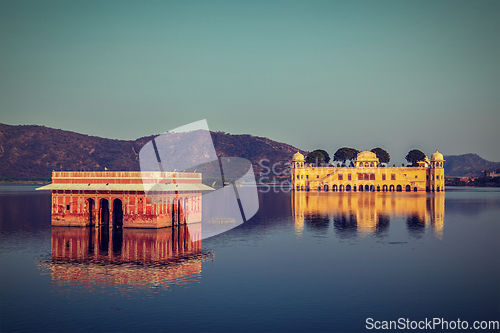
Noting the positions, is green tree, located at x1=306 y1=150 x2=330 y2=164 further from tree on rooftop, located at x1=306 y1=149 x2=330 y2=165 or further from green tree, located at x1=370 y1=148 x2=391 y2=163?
green tree, located at x1=370 y1=148 x2=391 y2=163

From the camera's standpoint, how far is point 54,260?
3416cm

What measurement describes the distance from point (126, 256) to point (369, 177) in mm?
133224

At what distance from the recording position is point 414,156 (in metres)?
182

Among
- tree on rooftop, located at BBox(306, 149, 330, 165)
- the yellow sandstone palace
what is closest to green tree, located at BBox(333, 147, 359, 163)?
tree on rooftop, located at BBox(306, 149, 330, 165)

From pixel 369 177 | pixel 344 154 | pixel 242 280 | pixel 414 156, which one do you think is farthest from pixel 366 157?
pixel 242 280

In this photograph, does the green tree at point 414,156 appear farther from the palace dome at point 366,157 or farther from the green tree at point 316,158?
the green tree at point 316,158

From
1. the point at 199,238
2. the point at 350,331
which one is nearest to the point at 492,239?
the point at 199,238

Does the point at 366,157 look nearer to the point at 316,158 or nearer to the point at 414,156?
the point at 316,158

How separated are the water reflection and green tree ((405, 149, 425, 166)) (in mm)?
149029

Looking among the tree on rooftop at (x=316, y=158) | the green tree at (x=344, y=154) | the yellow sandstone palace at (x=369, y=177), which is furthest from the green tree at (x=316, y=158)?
the yellow sandstone palace at (x=369, y=177)

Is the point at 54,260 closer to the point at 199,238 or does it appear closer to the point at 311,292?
the point at 199,238

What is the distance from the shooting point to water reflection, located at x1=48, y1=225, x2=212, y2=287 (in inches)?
1126

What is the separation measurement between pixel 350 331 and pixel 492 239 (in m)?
33.6

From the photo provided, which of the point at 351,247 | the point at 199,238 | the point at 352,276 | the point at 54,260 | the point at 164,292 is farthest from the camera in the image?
the point at 199,238
